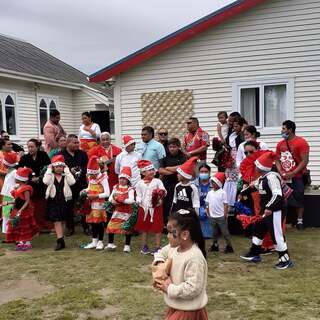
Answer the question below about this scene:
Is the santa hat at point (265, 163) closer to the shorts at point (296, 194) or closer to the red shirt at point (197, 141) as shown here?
the red shirt at point (197, 141)

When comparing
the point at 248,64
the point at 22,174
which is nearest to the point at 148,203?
the point at 22,174

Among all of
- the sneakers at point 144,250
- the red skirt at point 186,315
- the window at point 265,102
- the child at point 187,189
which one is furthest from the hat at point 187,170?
the window at point 265,102

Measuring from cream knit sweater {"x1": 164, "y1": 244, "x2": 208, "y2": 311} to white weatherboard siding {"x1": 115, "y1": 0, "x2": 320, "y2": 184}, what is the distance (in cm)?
896

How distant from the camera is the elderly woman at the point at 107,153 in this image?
8070mm

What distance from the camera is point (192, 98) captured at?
1227 cm

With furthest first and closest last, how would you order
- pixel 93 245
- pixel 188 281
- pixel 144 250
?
pixel 93 245 → pixel 144 250 → pixel 188 281

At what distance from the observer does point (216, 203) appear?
6.73 metres

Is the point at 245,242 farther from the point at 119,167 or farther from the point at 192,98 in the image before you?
the point at 192,98

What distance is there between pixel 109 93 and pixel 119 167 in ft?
57.8

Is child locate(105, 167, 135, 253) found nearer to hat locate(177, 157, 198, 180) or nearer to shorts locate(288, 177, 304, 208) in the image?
hat locate(177, 157, 198, 180)

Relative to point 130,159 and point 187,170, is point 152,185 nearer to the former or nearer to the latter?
point 187,170

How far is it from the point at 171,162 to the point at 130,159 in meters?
0.75

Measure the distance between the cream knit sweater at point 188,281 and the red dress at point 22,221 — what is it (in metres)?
5.20

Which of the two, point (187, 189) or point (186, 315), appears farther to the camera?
point (187, 189)
